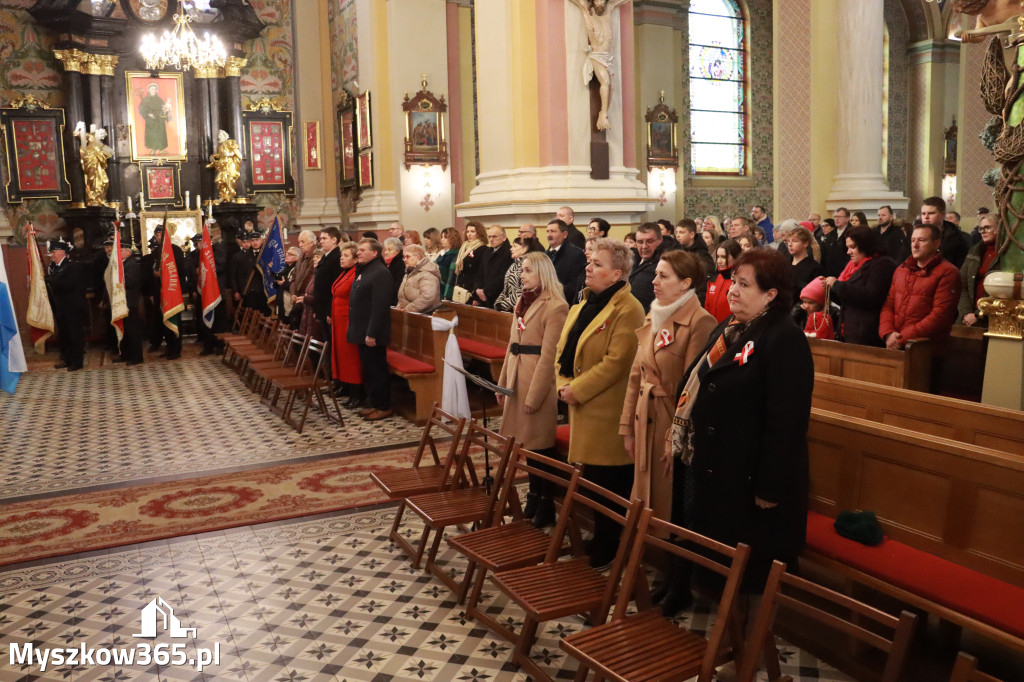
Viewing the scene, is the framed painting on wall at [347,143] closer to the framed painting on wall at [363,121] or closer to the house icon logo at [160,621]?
the framed painting on wall at [363,121]

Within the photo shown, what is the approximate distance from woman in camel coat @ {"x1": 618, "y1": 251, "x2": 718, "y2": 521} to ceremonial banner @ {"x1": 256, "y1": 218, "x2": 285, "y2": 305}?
29.4ft

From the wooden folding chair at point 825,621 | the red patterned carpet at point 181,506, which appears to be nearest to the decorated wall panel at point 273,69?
the red patterned carpet at point 181,506

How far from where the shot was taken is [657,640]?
2.93 metres

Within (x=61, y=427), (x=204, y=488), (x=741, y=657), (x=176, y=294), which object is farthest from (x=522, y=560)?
(x=176, y=294)

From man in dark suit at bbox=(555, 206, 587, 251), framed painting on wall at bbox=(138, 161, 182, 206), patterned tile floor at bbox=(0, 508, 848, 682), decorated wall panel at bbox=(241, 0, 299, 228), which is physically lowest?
patterned tile floor at bbox=(0, 508, 848, 682)

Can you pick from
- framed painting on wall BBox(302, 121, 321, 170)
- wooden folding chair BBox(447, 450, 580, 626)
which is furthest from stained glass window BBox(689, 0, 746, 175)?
wooden folding chair BBox(447, 450, 580, 626)

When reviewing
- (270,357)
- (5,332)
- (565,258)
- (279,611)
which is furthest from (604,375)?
(5,332)

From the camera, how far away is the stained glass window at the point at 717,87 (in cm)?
1939

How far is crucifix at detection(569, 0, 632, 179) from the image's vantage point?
32.2 ft

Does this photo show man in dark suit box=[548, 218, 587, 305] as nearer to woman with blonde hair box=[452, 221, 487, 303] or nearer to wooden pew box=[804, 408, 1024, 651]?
woman with blonde hair box=[452, 221, 487, 303]

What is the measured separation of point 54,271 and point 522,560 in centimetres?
1034

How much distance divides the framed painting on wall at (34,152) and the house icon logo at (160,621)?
43.9 feet

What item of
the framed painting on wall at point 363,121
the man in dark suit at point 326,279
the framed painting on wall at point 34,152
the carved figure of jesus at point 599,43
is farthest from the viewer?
the framed painting on wall at point 363,121

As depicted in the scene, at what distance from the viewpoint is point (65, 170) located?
15625mm
